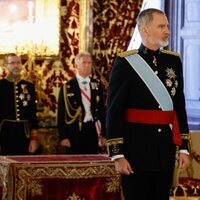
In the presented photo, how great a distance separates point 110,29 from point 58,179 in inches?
83.9

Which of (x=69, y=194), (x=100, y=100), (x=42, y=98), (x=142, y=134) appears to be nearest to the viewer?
(x=142, y=134)

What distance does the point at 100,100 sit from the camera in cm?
595

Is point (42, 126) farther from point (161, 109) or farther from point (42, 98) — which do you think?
point (161, 109)

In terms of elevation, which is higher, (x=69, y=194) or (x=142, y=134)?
(x=142, y=134)

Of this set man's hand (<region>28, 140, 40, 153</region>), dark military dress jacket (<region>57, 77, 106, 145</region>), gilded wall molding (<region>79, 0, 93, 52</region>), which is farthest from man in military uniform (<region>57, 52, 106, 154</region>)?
gilded wall molding (<region>79, 0, 93, 52</region>)

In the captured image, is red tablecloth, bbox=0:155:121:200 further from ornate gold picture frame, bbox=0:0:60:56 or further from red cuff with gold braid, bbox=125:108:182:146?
red cuff with gold braid, bbox=125:108:182:146

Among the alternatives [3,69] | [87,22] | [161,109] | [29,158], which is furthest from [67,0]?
[161,109]

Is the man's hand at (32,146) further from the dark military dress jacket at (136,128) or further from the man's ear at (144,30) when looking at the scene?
the man's ear at (144,30)

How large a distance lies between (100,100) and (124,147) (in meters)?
2.76

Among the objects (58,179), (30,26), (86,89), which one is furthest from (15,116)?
(58,179)

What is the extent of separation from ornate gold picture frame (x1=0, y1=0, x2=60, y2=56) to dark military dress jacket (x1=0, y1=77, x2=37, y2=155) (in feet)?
1.73

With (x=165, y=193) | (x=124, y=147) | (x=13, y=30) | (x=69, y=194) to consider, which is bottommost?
(x=69, y=194)

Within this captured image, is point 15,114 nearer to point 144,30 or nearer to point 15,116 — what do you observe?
point 15,116

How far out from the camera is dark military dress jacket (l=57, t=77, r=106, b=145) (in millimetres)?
5863
